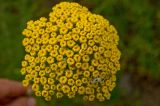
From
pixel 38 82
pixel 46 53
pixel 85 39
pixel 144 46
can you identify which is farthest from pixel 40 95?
pixel 144 46

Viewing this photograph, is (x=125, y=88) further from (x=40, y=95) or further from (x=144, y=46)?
(x=40, y=95)

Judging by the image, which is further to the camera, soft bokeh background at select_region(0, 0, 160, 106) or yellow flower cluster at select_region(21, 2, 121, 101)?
soft bokeh background at select_region(0, 0, 160, 106)

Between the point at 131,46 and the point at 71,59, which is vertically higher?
the point at 131,46

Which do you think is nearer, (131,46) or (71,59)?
(71,59)

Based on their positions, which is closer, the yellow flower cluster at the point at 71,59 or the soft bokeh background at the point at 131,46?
the yellow flower cluster at the point at 71,59
